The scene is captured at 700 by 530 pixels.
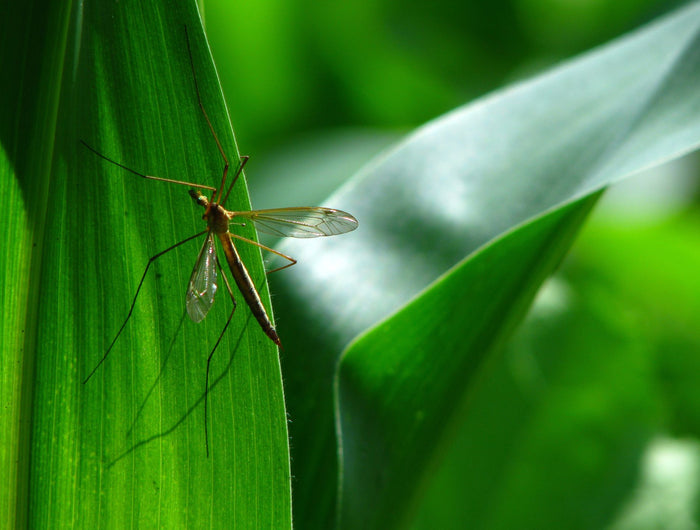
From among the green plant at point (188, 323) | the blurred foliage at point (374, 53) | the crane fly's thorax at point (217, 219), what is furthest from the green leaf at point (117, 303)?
the blurred foliage at point (374, 53)

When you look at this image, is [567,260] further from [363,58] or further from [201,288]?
[201,288]

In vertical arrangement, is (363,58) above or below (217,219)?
above

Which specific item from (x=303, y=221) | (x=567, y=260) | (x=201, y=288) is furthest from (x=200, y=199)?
(x=567, y=260)

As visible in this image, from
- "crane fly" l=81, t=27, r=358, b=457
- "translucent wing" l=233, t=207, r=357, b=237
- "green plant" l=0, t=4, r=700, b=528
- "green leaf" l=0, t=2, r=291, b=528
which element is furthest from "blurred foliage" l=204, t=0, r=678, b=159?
"green leaf" l=0, t=2, r=291, b=528

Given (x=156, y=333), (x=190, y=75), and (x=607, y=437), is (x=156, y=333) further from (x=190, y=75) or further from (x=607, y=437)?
(x=607, y=437)

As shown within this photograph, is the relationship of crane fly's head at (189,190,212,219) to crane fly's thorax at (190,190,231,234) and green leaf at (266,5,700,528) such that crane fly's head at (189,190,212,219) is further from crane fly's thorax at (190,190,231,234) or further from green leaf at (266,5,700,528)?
green leaf at (266,5,700,528)
